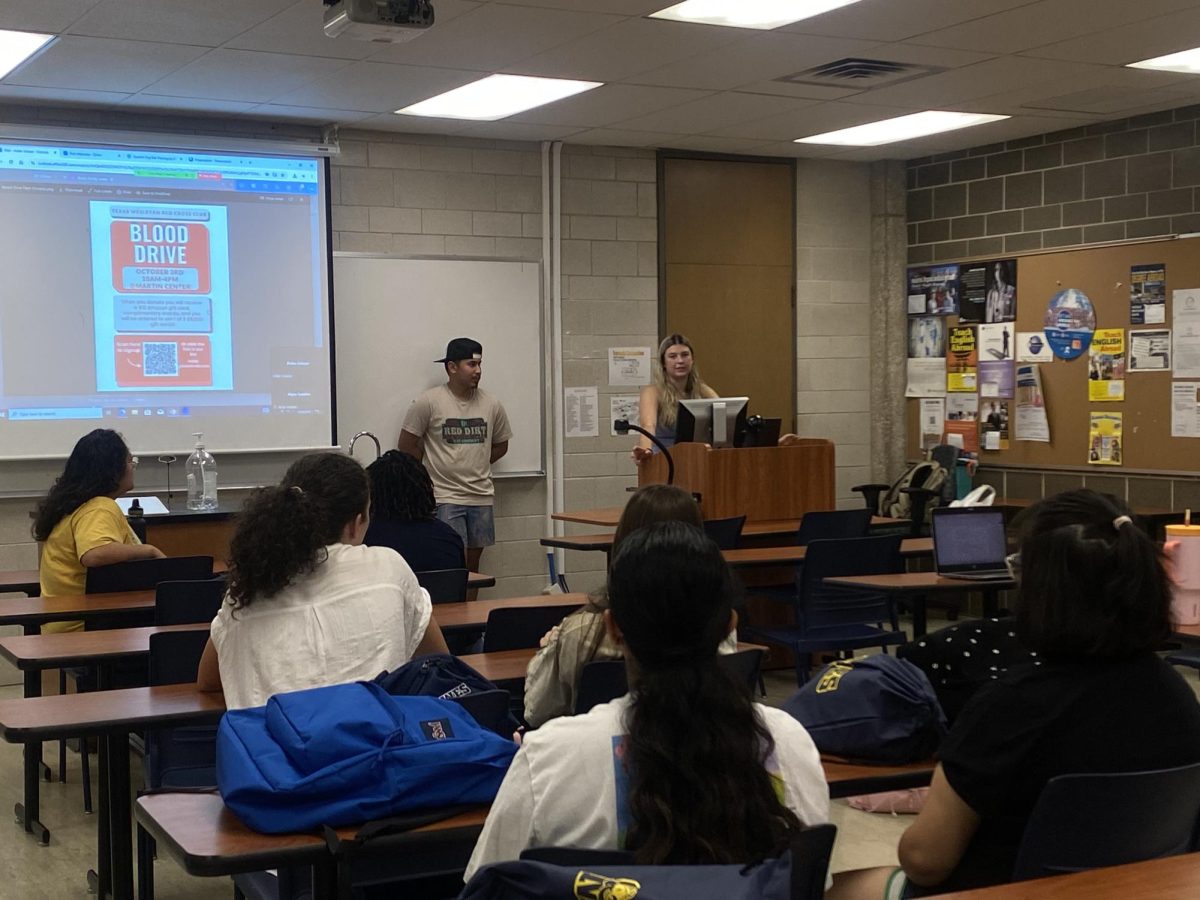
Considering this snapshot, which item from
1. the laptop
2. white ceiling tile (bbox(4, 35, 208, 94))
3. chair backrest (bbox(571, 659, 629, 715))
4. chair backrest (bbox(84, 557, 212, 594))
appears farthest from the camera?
white ceiling tile (bbox(4, 35, 208, 94))

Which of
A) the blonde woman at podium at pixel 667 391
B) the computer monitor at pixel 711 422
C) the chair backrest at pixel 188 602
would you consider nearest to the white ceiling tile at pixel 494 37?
the blonde woman at podium at pixel 667 391

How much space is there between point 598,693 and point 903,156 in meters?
6.90

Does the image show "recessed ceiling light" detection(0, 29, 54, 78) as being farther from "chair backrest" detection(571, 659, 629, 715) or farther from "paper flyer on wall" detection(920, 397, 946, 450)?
"paper flyer on wall" detection(920, 397, 946, 450)

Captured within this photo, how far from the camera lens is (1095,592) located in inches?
74.2

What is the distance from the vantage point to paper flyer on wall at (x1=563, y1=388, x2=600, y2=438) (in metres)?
8.19

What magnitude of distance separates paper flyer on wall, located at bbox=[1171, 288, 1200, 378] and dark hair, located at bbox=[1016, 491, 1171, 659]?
19.3 feet

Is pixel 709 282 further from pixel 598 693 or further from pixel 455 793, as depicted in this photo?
pixel 455 793

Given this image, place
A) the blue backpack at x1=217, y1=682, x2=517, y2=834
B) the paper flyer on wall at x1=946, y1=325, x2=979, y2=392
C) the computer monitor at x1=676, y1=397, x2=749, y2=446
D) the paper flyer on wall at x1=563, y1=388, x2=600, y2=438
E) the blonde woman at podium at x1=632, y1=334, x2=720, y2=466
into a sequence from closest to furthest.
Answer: the blue backpack at x1=217, y1=682, x2=517, y2=834, the computer monitor at x1=676, y1=397, x2=749, y2=446, the blonde woman at podium at x1=632, y1=334, x2=720, y2=466, the paper flyer on wall at x1=563, y1=388, x2=600, y2=438, the paper flyer on wall at x1=946, y1=325, x2=979, y2=392

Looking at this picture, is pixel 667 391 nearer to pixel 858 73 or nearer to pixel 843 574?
pixel 858 73

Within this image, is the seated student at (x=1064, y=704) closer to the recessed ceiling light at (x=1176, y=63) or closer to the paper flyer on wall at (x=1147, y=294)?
the recessed ceiling light at (x=1176, y=63)

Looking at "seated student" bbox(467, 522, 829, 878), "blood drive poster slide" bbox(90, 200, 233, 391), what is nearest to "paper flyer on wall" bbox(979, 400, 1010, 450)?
"blood drive poster slide" bbox(90, 200, 233, 391)

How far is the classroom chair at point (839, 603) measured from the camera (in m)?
5.25

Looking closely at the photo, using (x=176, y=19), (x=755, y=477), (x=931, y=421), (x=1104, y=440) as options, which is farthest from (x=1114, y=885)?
(x=931, y=421)

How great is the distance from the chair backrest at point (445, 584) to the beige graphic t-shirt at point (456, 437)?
9.94 feet
